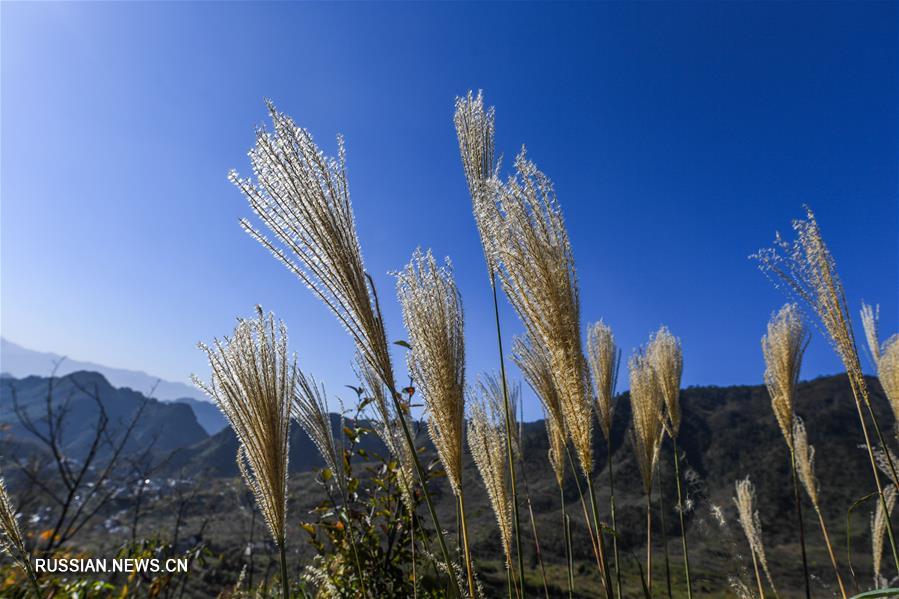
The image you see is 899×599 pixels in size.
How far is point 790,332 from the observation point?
3.32 meters

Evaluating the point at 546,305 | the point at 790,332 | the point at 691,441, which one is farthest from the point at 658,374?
the point at 691,441

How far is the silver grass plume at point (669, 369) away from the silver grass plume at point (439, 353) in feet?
8.32

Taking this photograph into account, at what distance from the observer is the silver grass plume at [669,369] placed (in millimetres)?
3699

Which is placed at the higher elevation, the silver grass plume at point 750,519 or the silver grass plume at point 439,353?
the silver grass plume at point 439,353

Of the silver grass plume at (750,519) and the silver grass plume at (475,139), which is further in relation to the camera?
the silver grass plume at (750,519)

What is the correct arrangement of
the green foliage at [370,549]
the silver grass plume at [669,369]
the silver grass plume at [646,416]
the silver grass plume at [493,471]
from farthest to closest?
the silver grass plume at [669,369] → the silver grass plume at [646,416] → the green foliage at [370,549] → the silver grass plume at [493,471]

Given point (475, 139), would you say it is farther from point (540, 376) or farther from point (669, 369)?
point (669, 369)

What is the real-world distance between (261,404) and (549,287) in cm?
107

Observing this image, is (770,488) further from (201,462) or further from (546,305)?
(201,462)

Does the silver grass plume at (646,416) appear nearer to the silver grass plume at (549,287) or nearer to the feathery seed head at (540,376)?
the feathery seed head at (540,376)

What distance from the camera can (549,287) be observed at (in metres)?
1.36

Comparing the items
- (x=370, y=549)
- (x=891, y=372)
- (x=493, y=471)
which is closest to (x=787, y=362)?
(x=891, y=372)

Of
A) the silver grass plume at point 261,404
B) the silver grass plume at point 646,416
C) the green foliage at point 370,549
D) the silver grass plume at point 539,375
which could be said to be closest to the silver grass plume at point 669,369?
the silver grass plume at point 646,416

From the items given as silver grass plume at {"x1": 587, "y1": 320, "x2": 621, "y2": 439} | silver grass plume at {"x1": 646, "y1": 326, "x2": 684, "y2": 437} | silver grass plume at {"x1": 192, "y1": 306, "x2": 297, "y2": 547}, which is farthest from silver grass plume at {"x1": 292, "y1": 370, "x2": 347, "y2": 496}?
silver grass plume at {"x1": 646, "y1": 326, "x2": 684, "y2": 437}
